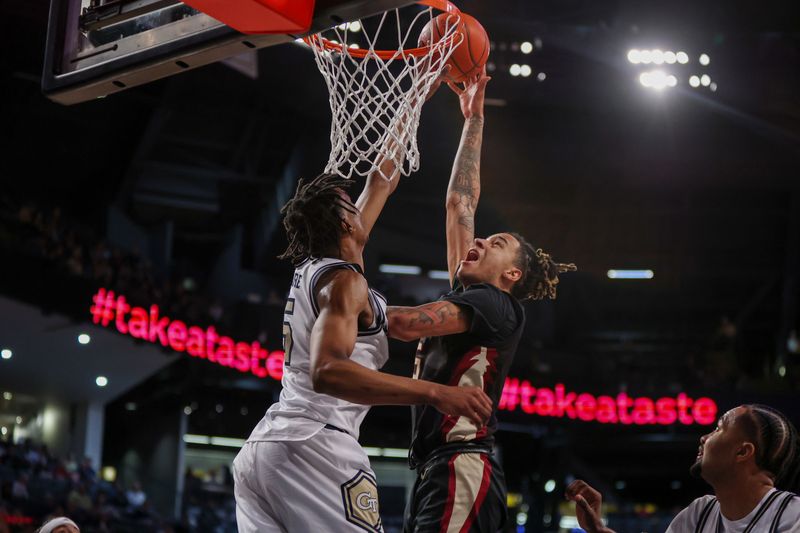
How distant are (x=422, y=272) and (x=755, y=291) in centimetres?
831

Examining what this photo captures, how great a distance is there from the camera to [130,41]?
13.8 ft

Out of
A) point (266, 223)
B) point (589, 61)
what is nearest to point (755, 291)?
point (589, 61)

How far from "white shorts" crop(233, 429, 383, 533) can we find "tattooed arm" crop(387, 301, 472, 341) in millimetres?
432

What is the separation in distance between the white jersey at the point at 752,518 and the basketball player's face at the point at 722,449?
0.47 feet

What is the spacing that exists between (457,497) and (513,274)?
990mm

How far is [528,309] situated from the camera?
25672 mm

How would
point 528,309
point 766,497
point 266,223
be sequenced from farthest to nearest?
1. point 528,309
2. point 266,223
3. point 766,497

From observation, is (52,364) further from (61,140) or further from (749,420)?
(749,420)

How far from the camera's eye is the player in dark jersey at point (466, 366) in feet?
13.0

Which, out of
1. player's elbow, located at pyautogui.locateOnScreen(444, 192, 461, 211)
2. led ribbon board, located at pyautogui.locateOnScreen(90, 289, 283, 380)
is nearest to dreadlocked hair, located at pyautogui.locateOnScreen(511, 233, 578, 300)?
player's elbow, located at pyautogui.locateOnScreen(444, 192, 461, 211)

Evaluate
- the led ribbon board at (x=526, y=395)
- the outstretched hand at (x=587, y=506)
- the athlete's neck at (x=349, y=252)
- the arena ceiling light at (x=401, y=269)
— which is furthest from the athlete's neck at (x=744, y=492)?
the arena ceiling light at (x=401, y=269)

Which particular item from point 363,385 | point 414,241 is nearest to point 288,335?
point 363,385

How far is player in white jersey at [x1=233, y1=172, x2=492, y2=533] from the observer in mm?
3348

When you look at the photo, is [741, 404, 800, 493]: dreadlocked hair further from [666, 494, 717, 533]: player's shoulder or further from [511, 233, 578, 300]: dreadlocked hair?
[511, 233, 578, 300]: dreadlocked hair
